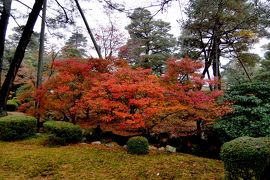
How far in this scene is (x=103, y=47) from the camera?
38.3 feet

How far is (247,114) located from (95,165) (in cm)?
448

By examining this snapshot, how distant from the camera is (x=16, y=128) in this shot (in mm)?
7980

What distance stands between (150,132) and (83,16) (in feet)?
18.5

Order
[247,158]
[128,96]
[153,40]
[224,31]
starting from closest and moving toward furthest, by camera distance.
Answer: [247,158], [128,96], [224,31], [153,40]

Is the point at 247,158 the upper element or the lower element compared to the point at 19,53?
lower

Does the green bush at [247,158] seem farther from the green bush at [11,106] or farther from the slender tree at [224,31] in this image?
the green bush at [11,106]

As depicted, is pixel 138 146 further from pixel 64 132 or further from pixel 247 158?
pixel 247 158

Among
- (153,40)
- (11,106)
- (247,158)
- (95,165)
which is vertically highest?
(153,40)

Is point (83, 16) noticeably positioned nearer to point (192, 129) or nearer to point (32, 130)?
point (32, 130)

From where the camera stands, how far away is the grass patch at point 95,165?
17.3ft

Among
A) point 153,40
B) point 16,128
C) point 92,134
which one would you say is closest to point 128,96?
point 92,134

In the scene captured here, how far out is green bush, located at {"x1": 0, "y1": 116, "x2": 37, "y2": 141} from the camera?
25.7ft

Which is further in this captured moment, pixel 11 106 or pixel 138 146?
pixel 11 106

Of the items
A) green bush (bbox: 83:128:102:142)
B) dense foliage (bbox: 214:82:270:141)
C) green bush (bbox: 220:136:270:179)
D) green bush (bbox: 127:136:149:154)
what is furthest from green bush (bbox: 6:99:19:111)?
green bush (bbox: 220:136:270:179)
